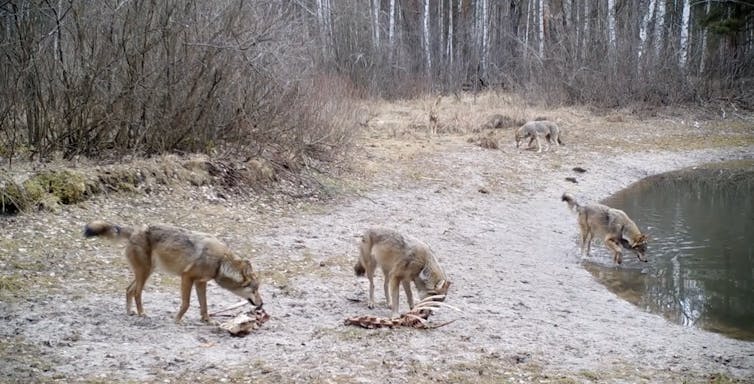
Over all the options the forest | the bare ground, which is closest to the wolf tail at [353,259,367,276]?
the bare ground

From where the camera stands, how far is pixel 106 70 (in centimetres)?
1245

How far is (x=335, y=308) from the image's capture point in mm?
8938

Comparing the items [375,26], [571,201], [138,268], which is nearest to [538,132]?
[571,201]

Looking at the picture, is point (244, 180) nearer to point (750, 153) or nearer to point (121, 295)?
point (121, 295)

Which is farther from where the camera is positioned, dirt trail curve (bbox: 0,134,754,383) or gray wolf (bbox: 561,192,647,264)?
gray wolf (bbox: 561,192,647,264)

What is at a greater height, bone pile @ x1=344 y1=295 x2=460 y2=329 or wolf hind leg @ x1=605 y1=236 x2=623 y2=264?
bone pile @ x1=344 y1=295 x2=460 y2=329

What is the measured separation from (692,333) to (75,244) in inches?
331

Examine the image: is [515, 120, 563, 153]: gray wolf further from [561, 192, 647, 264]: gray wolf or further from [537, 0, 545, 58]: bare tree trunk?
[537, 0, 545, 58]: bare tree trunk

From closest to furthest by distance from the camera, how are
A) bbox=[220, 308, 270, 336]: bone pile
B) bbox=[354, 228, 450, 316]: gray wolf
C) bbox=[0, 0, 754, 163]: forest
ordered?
bbox=[220, 308, 270, 336]: bone pile, bbox=[354, 228, 450, 316]: gray wolf, bbox=[0, 0, 754, 163]: forest

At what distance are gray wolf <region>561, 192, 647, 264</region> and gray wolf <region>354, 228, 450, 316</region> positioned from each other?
6.00 m

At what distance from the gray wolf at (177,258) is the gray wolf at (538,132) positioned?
1798cm

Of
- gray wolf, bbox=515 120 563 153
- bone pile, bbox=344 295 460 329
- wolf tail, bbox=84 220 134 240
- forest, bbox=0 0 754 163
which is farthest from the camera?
gray wolf, bbox=515 120 563 153

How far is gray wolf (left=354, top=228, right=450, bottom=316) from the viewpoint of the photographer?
8.74 metres

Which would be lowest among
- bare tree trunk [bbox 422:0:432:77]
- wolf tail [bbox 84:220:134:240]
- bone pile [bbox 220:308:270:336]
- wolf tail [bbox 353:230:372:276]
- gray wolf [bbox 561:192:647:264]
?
gray wolf [bbox 561:192:647:264]
